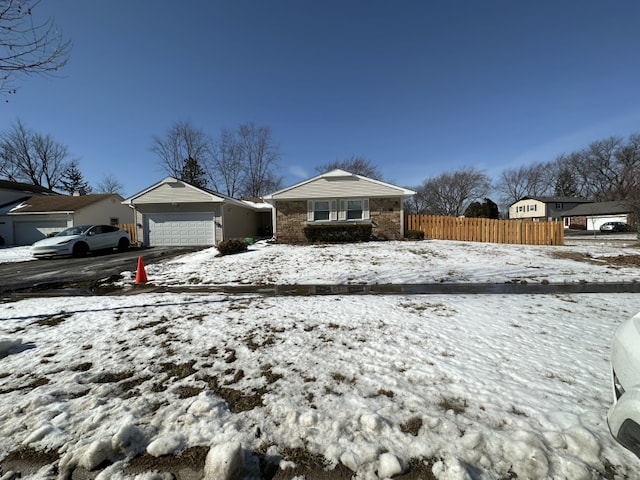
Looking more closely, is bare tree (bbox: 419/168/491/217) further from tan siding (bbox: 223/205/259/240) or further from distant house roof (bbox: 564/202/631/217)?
tan siding (bbox: 223/205/259/240)

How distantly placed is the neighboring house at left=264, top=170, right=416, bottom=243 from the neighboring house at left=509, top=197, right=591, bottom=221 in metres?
43.5

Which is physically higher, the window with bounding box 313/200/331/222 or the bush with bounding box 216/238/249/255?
the window with bounding box 313/200/331/222

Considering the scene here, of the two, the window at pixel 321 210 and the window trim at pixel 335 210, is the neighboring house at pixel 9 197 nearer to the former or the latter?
the window trim at pixel 335 210

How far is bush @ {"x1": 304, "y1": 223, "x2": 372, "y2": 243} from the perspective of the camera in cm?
1488

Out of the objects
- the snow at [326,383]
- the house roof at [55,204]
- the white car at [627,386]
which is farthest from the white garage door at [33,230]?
the white car at [627,386]

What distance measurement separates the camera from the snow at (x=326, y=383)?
66.2 inches

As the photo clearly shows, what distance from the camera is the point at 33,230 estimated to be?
19.3 metres

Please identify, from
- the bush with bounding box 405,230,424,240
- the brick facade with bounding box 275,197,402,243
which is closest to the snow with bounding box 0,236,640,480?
the bush with bounding box 405,230,424,240

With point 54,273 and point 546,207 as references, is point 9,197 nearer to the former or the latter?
point 54,273

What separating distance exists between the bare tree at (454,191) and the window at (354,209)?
31.4 m

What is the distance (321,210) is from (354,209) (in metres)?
1.95

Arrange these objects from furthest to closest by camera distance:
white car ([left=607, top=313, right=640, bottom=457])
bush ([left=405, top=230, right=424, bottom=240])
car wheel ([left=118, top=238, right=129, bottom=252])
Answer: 1. bush ([left=405, top=230, right=424, bottom=240])
2. car wheel ([left=118, top=238, right=129, bottom=252])
3. white car ([left=607, top=313, right=640, bottom=457])

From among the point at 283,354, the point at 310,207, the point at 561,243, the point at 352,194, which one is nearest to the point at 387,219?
the point at 352,194

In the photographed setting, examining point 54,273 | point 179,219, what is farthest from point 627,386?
point 179,219
